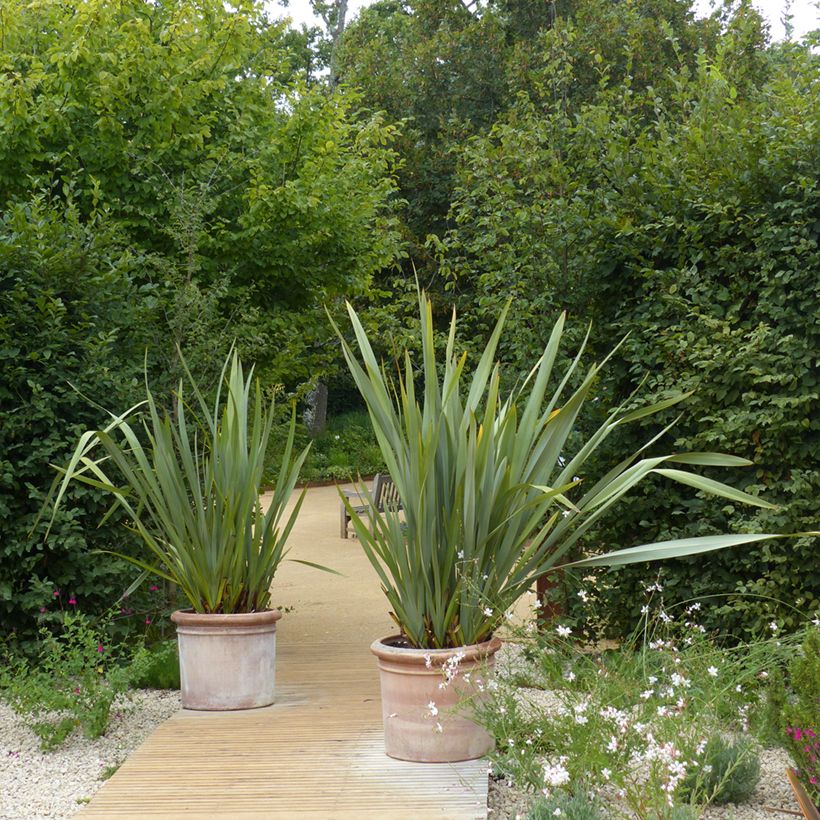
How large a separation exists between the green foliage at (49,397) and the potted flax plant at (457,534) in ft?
6.22

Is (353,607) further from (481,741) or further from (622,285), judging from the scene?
(481,741)

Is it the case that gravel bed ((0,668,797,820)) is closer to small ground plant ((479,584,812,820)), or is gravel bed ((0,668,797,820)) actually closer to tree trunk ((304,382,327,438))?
small ground plant ((479,584,812,820))

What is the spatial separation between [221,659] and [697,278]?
2.65 m

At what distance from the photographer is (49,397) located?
202 inches

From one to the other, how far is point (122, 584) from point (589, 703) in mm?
2961

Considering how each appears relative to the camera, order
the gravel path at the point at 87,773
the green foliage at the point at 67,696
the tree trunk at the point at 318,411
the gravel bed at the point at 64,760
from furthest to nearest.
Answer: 1. the tree trunk at the point at 318,411
2. the green foliage at the point at 67,696
3. the gravel bed at the point at 64,760
4. the gravel path at the point at 87,773

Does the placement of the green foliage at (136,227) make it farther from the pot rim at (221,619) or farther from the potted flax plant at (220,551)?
the pot rim at (221,619)

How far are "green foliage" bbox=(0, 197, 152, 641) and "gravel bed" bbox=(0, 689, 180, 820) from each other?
60cm

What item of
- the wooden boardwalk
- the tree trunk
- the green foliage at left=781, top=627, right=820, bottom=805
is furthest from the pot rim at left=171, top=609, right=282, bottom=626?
the tree trunk

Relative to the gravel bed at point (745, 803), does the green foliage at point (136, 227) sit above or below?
above

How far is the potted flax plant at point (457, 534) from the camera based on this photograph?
3.62m

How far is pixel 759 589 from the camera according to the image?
4.40 metres

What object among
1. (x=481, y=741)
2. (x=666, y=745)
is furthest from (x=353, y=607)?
(x=666, y=745)

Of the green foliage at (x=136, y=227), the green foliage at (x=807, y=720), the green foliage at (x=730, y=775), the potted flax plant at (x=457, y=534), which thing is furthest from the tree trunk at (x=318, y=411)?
the green foliage at (x=807, y=720)
